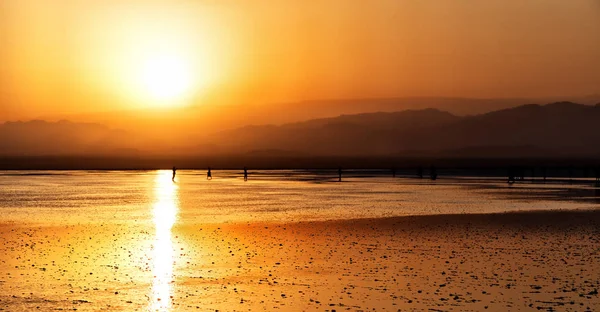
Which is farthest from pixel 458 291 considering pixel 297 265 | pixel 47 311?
pixel 47 311

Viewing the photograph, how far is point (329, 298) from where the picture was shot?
18.3 metres

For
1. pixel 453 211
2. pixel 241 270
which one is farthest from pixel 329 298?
pixel 453 211

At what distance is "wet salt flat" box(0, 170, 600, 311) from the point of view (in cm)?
→ 1800

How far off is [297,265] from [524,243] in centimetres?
1040

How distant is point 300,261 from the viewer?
2414cm

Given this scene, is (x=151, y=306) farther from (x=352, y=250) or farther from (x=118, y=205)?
(x=118, y=205)

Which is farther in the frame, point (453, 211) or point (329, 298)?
point (453, 211)

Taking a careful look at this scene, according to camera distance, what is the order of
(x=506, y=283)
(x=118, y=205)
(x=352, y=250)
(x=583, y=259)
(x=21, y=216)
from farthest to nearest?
(x=118, y=205), (x=21, y=216), (x=352, y=250), (x=583, y=259), (x=506, y=283)

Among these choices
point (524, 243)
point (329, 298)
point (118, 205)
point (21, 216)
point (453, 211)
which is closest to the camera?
point (329, 298)

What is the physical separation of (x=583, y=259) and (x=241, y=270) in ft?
37.2

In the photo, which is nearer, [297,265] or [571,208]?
[297,265]

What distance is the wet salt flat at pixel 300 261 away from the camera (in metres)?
18.0

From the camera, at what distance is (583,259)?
24125 mm

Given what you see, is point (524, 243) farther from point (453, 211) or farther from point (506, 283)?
point (453, 211)
